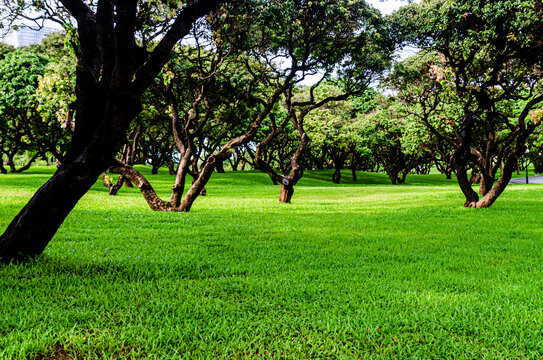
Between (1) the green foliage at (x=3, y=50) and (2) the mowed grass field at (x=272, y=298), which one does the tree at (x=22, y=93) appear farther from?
(2) the mowed grass field at (x=272, y=298)

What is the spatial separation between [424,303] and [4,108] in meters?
29.9

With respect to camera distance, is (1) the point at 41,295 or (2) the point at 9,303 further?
(1) the point at 41,295

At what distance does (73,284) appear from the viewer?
15.3 feet

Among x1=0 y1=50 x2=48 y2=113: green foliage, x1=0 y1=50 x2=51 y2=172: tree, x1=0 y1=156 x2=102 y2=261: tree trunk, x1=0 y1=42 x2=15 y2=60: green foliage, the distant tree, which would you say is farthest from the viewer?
the distant tree

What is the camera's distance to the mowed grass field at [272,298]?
333cm

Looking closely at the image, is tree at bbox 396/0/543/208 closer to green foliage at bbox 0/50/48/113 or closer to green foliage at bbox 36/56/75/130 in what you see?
green foliage at bbox 36/56/75/130

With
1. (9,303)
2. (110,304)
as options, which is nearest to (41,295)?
(9,303)

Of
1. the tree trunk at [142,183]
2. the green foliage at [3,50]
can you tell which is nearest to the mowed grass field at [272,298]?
the tree trunk at [142,183]

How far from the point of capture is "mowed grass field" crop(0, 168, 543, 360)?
3326 millimetres

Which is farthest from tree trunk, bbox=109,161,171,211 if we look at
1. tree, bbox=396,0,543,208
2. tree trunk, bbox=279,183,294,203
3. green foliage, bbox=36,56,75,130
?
tree, bbox=396,0,543,208

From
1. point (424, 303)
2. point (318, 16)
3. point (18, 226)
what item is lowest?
point (424, 303)

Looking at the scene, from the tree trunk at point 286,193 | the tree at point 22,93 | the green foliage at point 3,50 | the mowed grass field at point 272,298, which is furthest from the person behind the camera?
the green foliage at point 3,50

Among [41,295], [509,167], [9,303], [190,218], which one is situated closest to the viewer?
[9,303]

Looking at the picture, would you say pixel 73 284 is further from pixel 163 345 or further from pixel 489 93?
pixel 489 93
